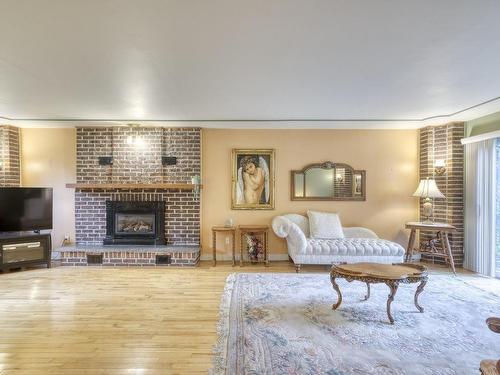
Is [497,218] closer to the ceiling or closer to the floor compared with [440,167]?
closer to the floor

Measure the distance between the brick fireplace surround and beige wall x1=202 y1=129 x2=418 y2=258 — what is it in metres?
0.30

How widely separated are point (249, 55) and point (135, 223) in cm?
394

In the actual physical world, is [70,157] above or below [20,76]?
below

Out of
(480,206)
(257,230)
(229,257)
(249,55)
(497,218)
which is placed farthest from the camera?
(229,257)

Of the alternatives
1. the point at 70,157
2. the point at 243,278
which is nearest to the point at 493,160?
the point at 243,278

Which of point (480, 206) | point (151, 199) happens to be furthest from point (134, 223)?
point (480, 206)

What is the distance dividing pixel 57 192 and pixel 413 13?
6.08 m

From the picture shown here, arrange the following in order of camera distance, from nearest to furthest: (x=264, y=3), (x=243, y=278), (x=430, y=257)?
1. (x=264, y=3)
2. (x=243, y=278)
3. (x=430, y=257)

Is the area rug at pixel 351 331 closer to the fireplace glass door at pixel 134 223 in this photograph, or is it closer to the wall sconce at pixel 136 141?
the fireplace glass door at pixel 134 223

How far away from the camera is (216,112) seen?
441 centimetres

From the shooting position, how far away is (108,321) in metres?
2.81

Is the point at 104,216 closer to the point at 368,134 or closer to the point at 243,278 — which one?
the point at 243,278

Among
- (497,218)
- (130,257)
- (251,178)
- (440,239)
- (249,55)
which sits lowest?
(130,257)

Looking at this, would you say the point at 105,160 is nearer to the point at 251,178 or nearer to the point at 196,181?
the point at 196,181
